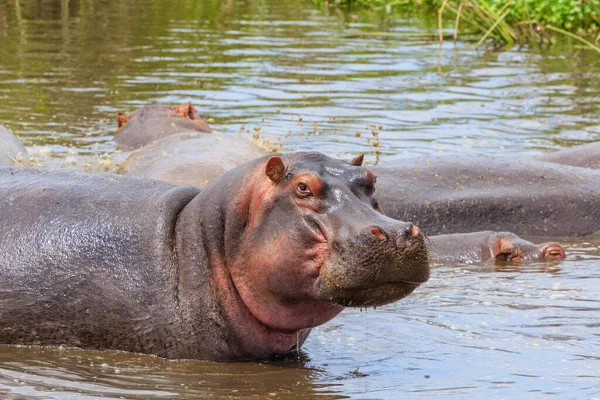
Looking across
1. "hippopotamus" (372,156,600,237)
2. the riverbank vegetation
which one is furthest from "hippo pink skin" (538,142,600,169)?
the riverbank vegetation

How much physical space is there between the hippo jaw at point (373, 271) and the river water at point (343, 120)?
446mm

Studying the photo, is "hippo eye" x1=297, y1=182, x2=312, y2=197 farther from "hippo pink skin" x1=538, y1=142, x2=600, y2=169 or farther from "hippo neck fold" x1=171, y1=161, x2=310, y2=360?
"hippo pink skin" x1=538, y1=142, x2=600, y2=169

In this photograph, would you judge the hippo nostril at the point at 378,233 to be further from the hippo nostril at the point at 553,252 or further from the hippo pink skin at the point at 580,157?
the hippo pink skin at the point at 580,157

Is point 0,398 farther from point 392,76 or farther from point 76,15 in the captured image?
point 76,15

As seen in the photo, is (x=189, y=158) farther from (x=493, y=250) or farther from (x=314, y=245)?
(x=314, y=245)

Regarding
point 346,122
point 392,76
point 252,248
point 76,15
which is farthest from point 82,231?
point 76,15

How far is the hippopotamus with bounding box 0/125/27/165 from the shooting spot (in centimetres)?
1004

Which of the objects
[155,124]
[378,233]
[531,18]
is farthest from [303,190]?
[531,18]

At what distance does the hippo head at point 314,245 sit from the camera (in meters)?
4.89

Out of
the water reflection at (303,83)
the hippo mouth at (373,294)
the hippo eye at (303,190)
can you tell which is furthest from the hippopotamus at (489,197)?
the hippo mouth at (373,294)

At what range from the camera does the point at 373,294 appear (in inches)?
198

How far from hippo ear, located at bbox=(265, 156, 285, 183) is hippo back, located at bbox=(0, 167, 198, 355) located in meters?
0.65

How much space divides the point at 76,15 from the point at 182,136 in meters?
14.0

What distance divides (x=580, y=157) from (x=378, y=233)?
222 inches
